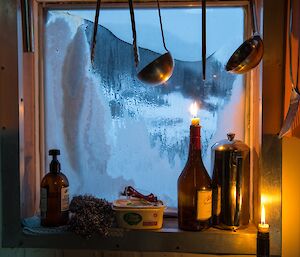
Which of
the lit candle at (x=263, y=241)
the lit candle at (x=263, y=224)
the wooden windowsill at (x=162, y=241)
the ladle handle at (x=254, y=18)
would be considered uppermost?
the ladle handle at (x=254, y=18)

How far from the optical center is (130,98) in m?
1.14

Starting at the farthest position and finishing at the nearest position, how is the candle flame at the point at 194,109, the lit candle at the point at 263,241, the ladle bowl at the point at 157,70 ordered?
the candle flame at the point at 194,109, the ladle bowl at the point at 157,70, the lit candle at the point at 263,241

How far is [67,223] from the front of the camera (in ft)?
3.47

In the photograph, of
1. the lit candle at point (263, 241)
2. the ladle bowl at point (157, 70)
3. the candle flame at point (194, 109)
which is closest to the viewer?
the lit candle at point (263, 241)

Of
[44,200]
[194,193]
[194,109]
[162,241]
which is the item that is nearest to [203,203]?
[194,193]

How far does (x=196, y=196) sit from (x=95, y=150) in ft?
1.06

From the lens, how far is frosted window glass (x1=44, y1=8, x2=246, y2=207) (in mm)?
1128

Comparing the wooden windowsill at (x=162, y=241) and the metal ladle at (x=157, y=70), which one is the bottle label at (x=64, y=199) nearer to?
the wooden windowsill at (x=162, y=241)

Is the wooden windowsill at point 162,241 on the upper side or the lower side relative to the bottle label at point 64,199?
lower

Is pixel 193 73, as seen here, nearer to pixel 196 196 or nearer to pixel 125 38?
pixel 125 38

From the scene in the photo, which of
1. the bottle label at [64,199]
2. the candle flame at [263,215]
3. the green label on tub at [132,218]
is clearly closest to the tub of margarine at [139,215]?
the green label on tub at [132,218]

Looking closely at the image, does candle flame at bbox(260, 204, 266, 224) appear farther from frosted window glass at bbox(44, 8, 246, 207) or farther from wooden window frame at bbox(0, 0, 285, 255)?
frosted window glass at bbox(44, 8, 246, 207)

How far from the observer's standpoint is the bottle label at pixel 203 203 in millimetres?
982

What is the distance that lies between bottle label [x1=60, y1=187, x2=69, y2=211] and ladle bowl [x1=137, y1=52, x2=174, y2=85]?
33cm
